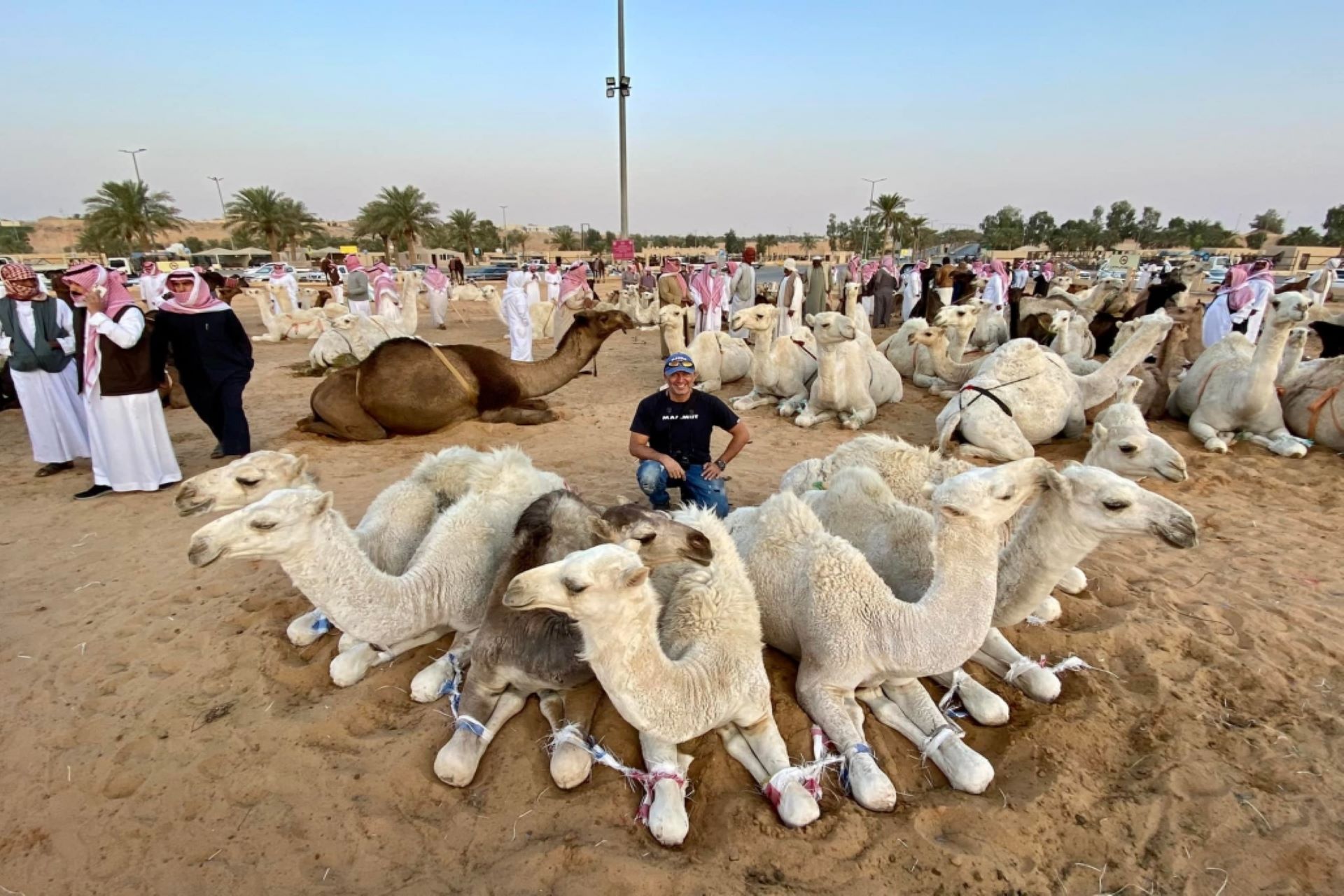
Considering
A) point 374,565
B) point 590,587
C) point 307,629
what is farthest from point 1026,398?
point 307,629

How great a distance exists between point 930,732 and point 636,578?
5.69ft

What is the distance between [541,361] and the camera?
30.2 ft

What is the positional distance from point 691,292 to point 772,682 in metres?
12.3

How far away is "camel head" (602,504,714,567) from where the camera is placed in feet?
9.75

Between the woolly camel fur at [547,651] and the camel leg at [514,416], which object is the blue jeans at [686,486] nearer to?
the woolly camel fur at [547,651]

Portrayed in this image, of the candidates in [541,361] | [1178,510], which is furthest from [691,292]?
[1178,510]

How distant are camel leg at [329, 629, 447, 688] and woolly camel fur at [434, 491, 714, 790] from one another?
0.53 m

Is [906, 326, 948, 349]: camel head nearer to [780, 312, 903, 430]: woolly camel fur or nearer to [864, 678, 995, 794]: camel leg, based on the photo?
[780, 312, 903, 430]: woolly camel fur

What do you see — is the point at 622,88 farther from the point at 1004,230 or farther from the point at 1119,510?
the point at 1004,230

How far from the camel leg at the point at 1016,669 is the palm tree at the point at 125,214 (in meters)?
53.5

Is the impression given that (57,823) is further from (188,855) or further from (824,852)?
(824,852)

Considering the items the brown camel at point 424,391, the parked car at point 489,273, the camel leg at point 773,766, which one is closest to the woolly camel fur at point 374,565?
the camel leg at point 773,766

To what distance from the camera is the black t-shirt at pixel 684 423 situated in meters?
5.15

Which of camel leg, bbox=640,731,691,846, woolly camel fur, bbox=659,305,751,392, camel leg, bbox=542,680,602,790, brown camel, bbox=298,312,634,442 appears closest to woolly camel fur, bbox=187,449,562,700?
A: camel leg, bbox=542,680,602,790
